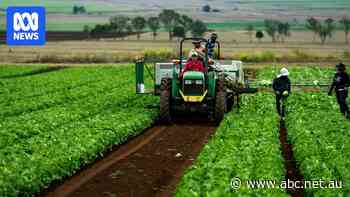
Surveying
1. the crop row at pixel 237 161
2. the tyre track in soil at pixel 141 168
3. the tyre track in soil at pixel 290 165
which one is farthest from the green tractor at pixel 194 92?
the tyre track in soil at pixel 290 165

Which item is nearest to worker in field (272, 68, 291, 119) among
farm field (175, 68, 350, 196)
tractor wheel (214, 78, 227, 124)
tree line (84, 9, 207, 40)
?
farm field (175, 68, 350, 196)

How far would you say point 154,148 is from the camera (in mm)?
18312

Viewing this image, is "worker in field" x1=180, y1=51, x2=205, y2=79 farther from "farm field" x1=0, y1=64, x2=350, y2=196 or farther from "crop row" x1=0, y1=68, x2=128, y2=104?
"crop row" x1=0, y1=68, x2=128, y2=104

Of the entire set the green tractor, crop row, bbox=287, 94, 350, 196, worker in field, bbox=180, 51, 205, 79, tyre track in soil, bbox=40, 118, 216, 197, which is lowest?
tyre track in soil, bbox=40, 118, 216, 197

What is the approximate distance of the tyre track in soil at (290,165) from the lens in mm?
13075

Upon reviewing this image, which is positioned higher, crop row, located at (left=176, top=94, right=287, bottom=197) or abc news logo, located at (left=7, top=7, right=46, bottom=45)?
abc news logo, located at (left=7, top=7, right=46, bottom=45)

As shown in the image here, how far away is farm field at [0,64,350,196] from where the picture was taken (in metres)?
13.2

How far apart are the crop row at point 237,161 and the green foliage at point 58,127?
2547 millimetres

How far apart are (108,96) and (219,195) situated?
19.0m

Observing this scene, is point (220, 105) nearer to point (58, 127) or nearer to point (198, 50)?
point (198, 50)

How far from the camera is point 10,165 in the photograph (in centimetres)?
1405

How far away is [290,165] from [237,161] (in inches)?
68.2

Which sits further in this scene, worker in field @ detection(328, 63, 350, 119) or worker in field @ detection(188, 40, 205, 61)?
worker in field @ detection(328, 63, 350, 119)

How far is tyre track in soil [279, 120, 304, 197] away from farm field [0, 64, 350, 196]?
0.10 meters
